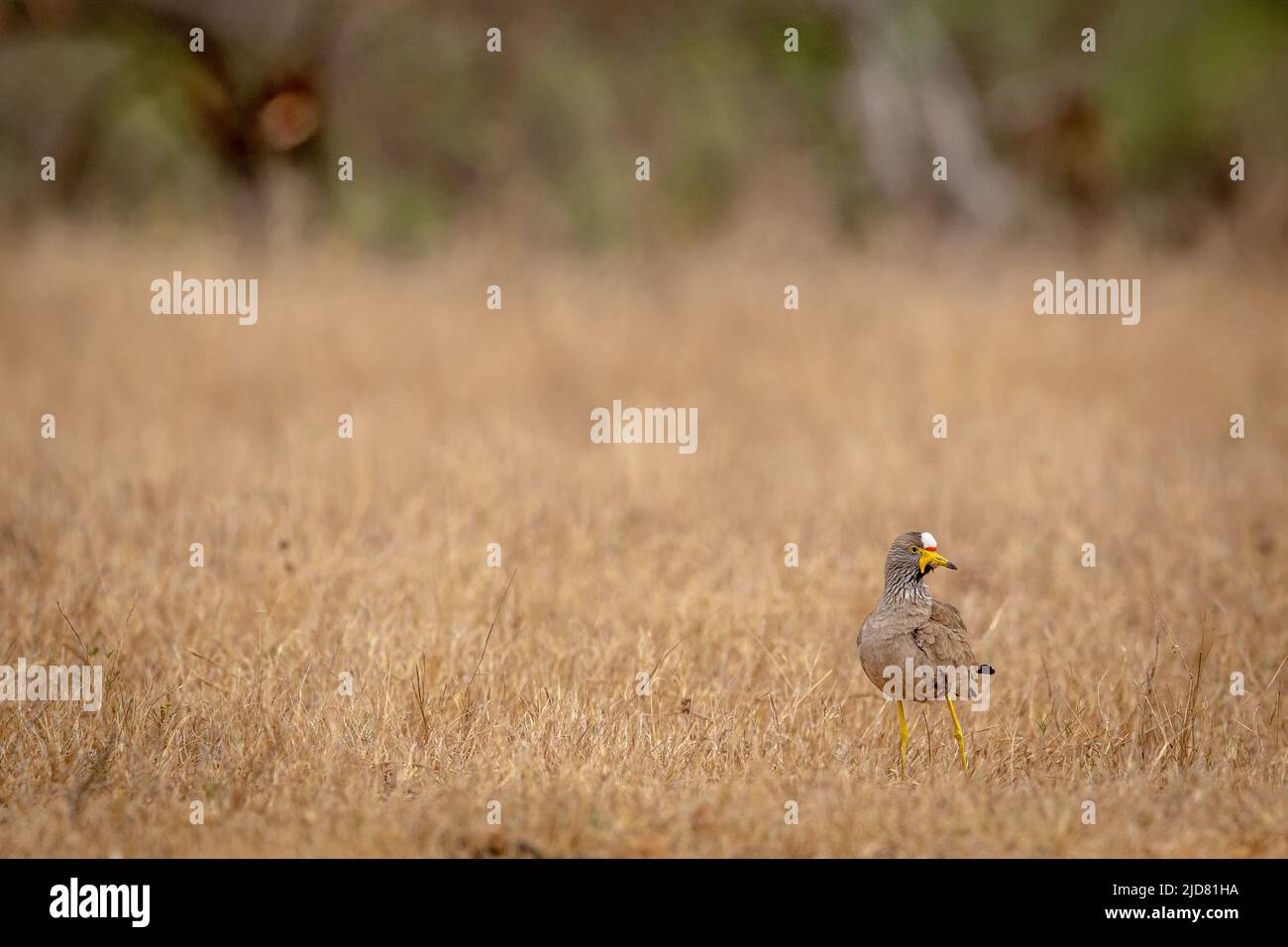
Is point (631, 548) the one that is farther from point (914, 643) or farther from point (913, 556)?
point (914, 643)

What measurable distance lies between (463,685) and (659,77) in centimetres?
1625

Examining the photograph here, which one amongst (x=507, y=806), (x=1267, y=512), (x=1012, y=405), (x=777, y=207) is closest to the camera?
(x=507, y=806)

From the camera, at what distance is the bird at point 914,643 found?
4.78 meters

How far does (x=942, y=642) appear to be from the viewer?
487 centimetres

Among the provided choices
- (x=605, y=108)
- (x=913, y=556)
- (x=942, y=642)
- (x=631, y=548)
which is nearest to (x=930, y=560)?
(x=913, y=556)

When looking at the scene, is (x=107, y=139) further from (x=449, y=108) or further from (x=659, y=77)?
(x=659, y=77)

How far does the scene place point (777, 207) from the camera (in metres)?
12.9

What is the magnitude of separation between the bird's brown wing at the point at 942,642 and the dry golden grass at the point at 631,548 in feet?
1.35

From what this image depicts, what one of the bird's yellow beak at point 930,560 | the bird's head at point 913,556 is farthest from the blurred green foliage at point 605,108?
the bird's yellow beak at point 930,560

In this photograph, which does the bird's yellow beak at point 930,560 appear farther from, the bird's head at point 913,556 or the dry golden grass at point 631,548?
the dry golden grass at point 631,548

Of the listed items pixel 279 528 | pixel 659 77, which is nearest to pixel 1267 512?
pixel 279 528

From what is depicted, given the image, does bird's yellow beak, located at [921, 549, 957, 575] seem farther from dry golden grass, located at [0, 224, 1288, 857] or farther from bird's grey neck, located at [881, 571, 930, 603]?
dry golden grass, located at [0, 224, 1288, 857]

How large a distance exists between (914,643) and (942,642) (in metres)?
0.12

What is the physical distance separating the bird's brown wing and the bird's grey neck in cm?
6
